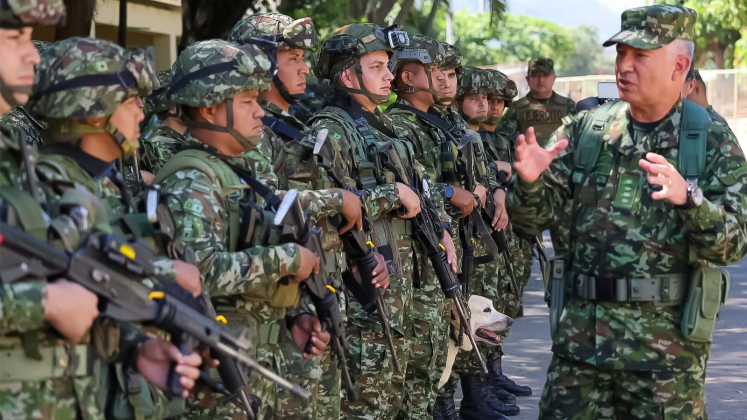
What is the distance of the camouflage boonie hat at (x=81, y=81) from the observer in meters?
3.44

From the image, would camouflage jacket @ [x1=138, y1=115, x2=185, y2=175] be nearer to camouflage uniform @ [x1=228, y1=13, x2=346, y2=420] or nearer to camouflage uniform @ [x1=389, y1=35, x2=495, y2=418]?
camouflage uniform @ [x1=228, y1=13, x2=346, y2=420]

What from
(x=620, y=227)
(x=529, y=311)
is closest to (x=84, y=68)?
(x=620, y=227)

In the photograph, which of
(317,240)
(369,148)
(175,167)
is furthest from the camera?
(369,148)

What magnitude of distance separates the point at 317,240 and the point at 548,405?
4.40ft

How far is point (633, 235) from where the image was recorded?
4.75 meters

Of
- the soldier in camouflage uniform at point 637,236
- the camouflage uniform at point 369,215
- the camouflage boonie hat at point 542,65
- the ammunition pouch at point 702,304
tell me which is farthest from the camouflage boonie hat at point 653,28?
the camouflage boonie hat at point 542,65

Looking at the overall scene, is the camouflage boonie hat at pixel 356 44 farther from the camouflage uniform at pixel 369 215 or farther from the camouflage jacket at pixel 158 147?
the camouflage jacket at pixel 158 147

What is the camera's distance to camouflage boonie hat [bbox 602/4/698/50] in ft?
15.4

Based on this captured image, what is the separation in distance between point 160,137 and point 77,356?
2.53 meters

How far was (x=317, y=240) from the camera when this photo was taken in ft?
14.6

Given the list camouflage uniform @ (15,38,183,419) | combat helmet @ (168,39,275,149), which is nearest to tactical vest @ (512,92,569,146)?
combat helmet @ (168,39,275,149)

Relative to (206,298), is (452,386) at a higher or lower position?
lower

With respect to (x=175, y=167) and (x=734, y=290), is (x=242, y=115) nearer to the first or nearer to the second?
(x=175, y=167)

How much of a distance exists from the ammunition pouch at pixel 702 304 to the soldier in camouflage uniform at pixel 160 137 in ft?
8.12
